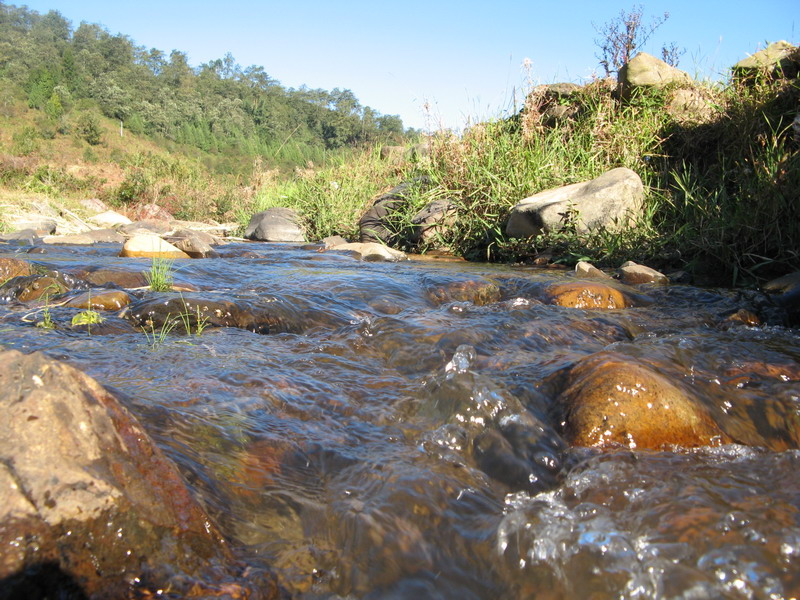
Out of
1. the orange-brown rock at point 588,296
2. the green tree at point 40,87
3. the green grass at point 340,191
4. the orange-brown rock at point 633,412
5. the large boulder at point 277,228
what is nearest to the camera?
the orange-brown rock at point 633,412

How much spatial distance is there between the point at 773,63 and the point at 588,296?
5405 mm

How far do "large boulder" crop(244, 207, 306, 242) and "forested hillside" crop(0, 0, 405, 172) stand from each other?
15.0 m

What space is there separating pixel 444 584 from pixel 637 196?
20.8 feet

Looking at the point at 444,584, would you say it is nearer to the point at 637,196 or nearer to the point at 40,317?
the point at 40,317

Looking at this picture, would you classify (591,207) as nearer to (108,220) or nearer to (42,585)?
(42,585)

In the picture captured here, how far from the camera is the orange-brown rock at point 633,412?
2.08 meters

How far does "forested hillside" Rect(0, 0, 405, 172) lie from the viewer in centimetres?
3569

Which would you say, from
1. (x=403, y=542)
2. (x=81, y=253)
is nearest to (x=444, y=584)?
(x=403, y=542)

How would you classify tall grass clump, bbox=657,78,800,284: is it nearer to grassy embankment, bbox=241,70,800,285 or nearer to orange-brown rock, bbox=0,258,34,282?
grassy embankment, bbox=241,70,800,285

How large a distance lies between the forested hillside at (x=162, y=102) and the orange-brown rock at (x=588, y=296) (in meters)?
21.9

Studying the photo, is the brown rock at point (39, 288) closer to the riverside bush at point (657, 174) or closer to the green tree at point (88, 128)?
the riverside bush at point (657, 174)

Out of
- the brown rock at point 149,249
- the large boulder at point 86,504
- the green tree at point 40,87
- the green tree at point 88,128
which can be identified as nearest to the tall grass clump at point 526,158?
the brown rock at point 149,249

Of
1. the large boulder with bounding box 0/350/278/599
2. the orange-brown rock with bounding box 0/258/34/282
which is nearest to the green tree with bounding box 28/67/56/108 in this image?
the orange-brown rock with bounding box 0/258/34/282

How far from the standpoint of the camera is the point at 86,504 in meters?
1.17
